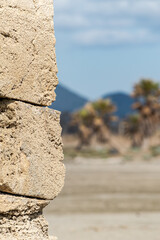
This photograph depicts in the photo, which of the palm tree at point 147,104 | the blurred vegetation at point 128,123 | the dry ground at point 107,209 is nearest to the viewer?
the dry ground at point 107,209

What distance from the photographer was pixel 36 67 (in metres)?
3.96

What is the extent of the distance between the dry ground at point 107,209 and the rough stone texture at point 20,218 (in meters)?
6.09

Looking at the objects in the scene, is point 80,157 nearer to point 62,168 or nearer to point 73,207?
point 73,207

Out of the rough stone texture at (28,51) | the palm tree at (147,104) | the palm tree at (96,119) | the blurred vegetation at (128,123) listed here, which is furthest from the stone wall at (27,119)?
the palm tree at (96,119)

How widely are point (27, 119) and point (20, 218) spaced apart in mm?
761

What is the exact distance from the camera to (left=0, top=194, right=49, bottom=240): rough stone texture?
3810 mm

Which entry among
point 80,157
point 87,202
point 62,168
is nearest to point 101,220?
point 87,202

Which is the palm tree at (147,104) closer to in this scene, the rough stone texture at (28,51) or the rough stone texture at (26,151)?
the rough stone texture at (28,51)

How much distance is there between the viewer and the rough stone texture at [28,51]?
374 centimetres

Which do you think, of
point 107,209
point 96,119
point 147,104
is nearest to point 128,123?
point 96,119

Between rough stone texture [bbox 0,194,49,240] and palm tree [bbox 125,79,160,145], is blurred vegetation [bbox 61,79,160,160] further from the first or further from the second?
rough stone texture [bbox 0,194,49,240]

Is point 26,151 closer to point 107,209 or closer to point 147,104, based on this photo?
point 107,209

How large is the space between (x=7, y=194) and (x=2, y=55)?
1022mm

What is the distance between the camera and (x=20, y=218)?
3.94m
